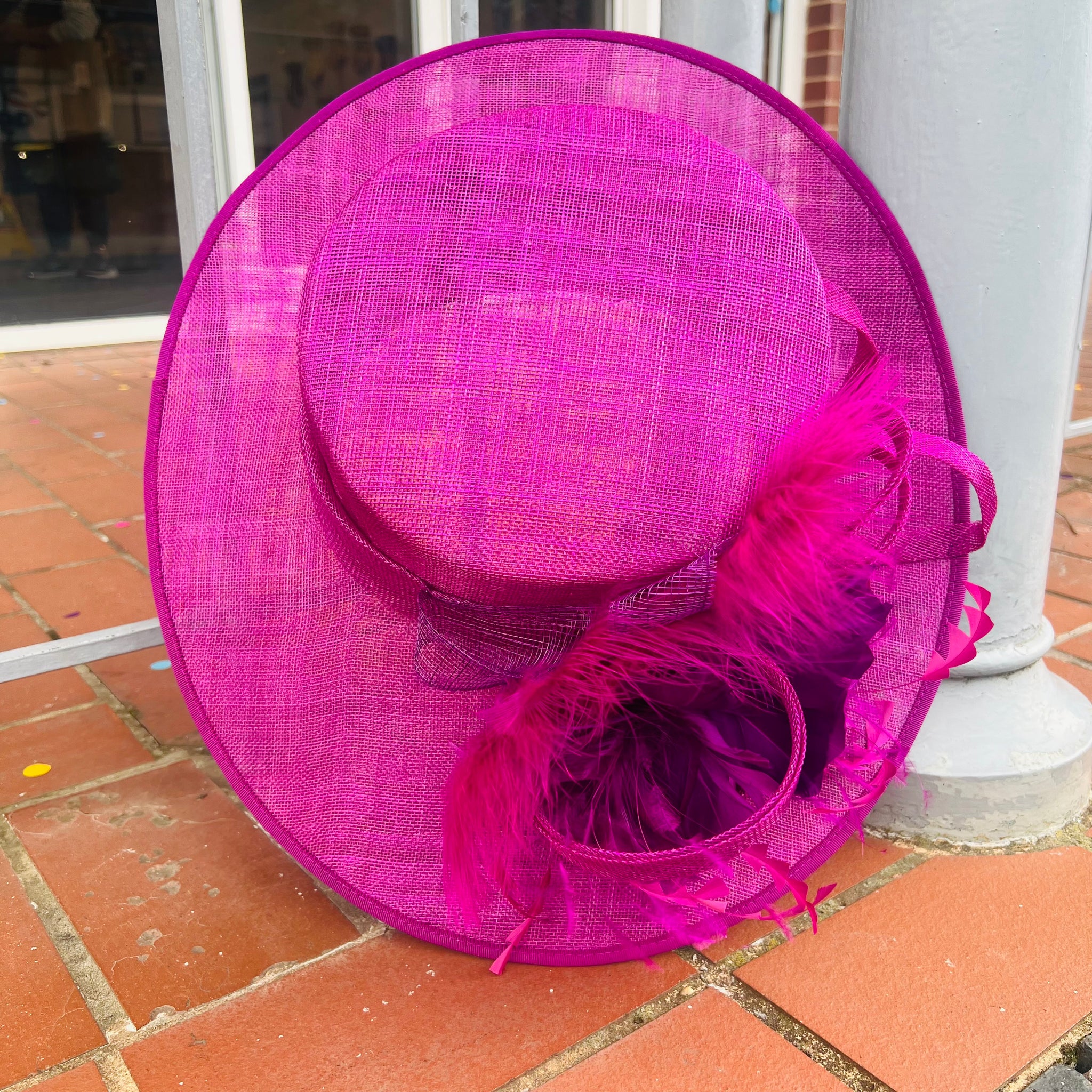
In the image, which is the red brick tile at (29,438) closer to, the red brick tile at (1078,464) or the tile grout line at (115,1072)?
the tile grout line at (115,1072)

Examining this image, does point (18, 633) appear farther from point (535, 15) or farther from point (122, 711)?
point (535, 15)

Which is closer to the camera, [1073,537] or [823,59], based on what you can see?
[1073,537]

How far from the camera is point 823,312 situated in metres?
0.87

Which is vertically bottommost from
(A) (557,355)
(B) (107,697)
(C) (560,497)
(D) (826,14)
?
(B) (107,697)

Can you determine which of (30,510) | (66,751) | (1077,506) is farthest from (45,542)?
(1077,506)

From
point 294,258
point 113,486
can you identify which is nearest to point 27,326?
point 113,486

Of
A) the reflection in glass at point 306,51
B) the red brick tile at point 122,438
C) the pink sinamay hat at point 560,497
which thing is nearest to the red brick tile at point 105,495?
the red brick tile at point 122,438

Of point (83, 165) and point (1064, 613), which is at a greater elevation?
point (83, 165)

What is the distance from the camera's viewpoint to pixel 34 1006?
1002 mm

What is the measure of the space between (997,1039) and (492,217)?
2.90ft

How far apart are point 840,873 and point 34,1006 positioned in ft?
2.88

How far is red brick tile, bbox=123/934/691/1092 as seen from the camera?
926mm

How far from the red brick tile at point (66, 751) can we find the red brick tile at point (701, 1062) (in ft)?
2.76

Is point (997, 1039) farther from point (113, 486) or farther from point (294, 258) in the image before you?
point (113, 486)
